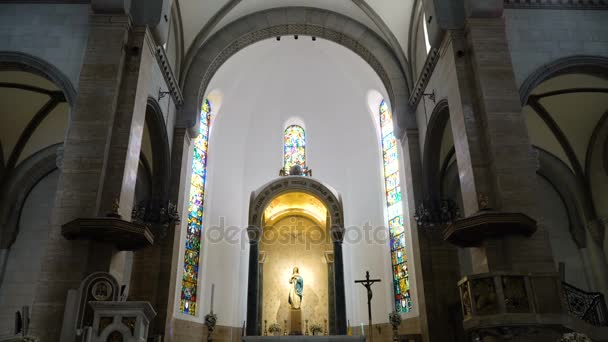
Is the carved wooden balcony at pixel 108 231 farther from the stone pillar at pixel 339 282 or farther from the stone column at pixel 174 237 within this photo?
the stone pillar at pixel 339 282

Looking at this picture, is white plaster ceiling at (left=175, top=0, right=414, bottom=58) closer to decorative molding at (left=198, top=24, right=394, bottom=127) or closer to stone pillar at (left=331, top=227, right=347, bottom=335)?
decorative molding at (left=198, top=24, right=394, bottom=127)

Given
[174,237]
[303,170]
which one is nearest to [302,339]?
[174,237]

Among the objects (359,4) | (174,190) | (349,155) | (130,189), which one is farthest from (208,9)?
(349,155)

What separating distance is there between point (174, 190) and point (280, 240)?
9798mm

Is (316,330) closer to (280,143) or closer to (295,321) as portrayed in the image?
(295,321)

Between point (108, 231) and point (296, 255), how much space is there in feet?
47.6

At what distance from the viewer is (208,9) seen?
14680 mm

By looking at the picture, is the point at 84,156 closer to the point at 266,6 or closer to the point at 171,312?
the point at 171,312

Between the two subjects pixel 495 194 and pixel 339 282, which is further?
pixel 339 282

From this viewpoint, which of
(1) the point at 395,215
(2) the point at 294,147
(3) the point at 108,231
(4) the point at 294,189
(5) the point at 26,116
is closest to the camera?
(3) the point at 108,231

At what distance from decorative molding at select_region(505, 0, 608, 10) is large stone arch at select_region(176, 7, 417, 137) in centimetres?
455

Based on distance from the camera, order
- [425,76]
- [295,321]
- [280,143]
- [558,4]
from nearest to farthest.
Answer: [558,4] < [425,76] < [295,321] < [280,143]

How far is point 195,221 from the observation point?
53.4ft

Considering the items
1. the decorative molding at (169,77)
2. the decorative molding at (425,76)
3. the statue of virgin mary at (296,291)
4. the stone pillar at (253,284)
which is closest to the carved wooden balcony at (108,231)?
the decorative molding at (169,77)
